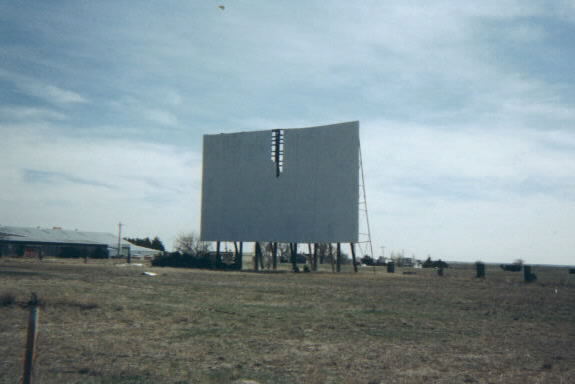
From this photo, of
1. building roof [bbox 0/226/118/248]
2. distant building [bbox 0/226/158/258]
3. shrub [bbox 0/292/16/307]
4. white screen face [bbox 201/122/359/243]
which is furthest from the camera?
building roof [bbox 0/226/118/248]

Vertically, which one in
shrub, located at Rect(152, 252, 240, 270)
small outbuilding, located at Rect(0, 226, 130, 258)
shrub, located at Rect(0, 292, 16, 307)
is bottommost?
shrub, located at Rect(0, 292, 16, 307)

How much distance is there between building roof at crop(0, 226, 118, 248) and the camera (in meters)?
80.9

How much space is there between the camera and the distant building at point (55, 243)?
256ft

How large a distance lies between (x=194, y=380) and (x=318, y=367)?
2.21 m

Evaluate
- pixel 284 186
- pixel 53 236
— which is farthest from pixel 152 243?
pixel 284 186

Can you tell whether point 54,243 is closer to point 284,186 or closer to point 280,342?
point 284,186

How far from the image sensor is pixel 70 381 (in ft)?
24.8

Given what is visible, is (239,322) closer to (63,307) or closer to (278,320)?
(278,320)

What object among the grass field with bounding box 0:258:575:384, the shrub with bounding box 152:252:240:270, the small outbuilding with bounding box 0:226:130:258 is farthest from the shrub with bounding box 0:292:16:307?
the small outbuilding with bounding box 0:226:130:258

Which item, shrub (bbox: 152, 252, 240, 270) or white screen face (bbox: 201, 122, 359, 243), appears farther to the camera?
shrub (bbox: 152, 252, 240, 270)

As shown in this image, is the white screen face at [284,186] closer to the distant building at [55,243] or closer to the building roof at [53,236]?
the distant building at [55,243]

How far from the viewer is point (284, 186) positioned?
5144 centimetres

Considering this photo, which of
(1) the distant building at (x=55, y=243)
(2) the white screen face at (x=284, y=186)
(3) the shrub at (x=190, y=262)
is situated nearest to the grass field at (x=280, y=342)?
(2) the white screen face at (x=284, y=186)

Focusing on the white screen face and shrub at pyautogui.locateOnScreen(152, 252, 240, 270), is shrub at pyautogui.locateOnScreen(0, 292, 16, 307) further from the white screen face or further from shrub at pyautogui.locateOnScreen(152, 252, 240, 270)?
shrub at pyautogui.locateOnScreen(152, 252, 240, 270)
